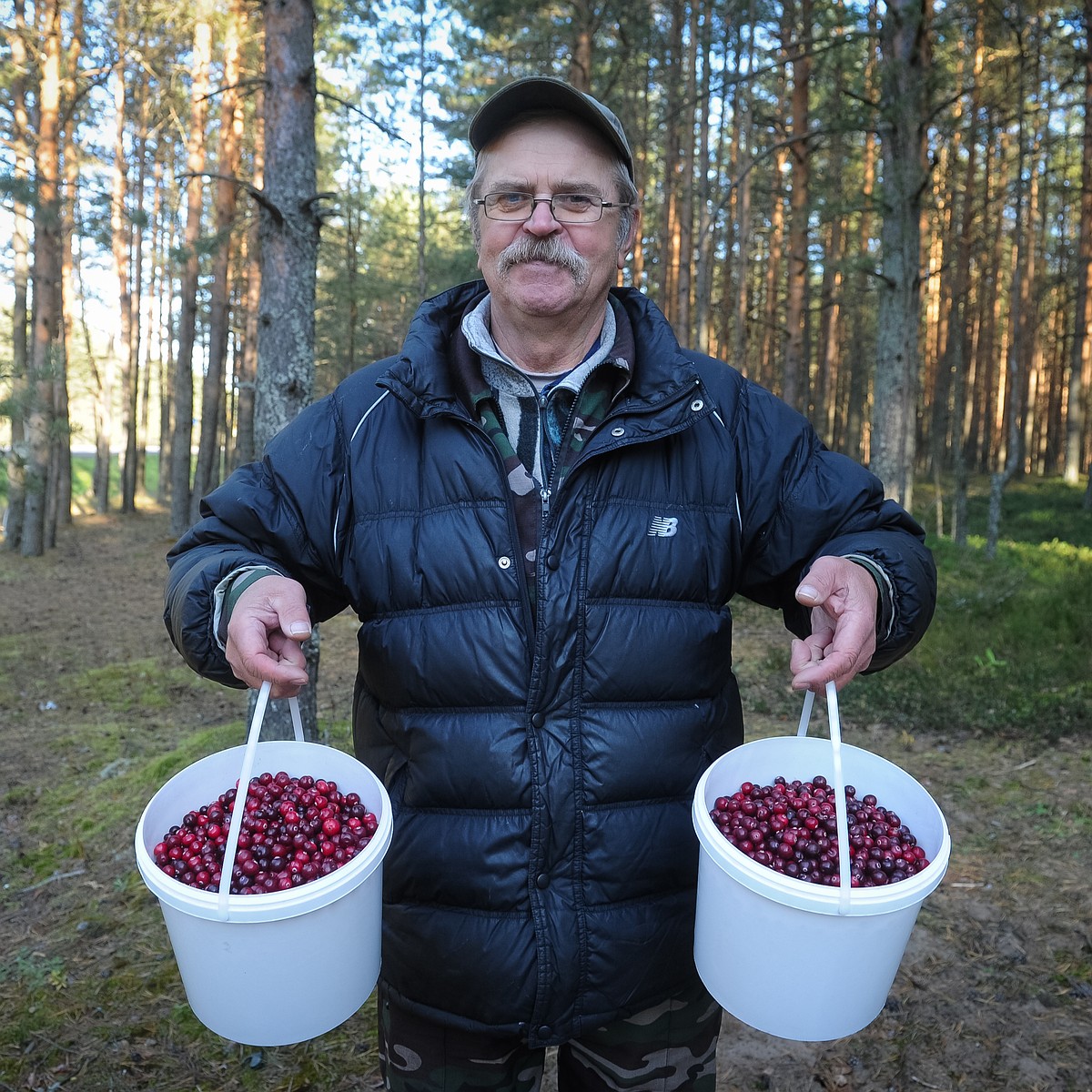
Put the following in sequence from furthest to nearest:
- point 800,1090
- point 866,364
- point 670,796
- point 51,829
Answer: point 866,364, point 51,829, point 800,1090, point 670,796

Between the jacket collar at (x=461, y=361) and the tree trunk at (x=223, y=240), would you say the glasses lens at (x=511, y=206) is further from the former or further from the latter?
the tree trunk at (x=223, y=240)

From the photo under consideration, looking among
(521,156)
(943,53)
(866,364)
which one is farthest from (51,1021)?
(866,364)

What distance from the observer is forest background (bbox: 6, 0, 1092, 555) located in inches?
315

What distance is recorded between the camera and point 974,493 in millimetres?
22312

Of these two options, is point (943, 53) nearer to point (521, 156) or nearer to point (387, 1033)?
point (521, 156)

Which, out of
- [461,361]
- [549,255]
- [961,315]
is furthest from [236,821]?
[961,315]

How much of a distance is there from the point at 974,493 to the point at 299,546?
2350 centimetres

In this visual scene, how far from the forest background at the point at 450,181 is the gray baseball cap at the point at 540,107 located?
2.80 metres

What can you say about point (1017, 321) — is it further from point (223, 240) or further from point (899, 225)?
point (223, 240)

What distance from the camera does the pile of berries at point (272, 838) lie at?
1.56 meters

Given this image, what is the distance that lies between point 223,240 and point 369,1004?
8.80 meters

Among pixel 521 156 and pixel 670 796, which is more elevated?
pixel 521 156

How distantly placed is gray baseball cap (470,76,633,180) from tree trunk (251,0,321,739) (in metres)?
3.31

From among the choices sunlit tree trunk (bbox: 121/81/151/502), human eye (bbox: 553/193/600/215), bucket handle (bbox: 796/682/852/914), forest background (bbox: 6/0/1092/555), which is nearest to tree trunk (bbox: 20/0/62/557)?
forest background (bbox: 6/0/1092/555)
